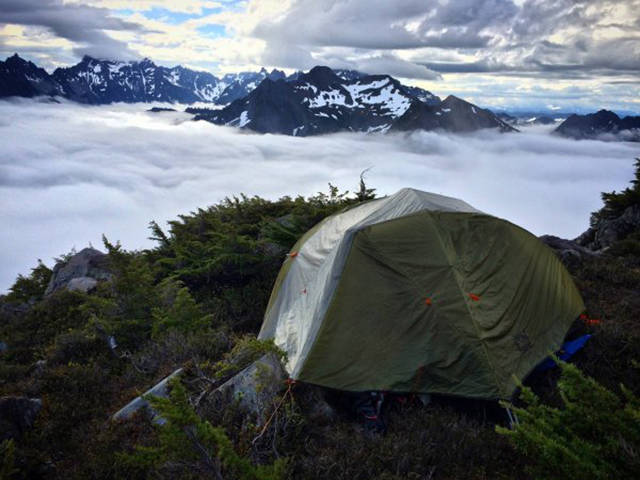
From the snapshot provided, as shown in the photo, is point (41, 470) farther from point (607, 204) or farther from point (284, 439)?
point (607, 204)

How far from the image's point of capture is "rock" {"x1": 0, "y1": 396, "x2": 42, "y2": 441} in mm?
5996

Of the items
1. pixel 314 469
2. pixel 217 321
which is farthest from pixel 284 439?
pixel 217 321

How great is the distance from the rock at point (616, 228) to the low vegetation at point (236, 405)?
5.73 m

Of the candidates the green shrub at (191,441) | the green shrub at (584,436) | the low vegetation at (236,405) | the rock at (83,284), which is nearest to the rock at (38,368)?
the low vegetation at (236,405)

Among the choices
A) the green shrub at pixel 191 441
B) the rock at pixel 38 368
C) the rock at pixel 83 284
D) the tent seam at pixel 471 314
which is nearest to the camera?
the green shrub at pixel 191 441

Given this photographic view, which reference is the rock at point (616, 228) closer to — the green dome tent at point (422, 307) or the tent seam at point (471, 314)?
the green dome tent at point (422, 307)

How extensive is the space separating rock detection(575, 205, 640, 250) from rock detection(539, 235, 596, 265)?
167 inches

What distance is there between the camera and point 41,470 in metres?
5.40

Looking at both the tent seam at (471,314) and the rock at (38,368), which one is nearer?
the tent seam at (471,314)

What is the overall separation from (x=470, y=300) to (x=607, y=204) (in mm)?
Result: 18301

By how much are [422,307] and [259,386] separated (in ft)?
9.17

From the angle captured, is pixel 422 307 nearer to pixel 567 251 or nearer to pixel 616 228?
pixel 567 251

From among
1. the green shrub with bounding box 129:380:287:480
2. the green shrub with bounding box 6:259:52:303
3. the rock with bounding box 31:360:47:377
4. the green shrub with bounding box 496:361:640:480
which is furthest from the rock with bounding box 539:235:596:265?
the green shrub with bounding box 6:259:52:303

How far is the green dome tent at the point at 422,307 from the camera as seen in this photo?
19.6ft
